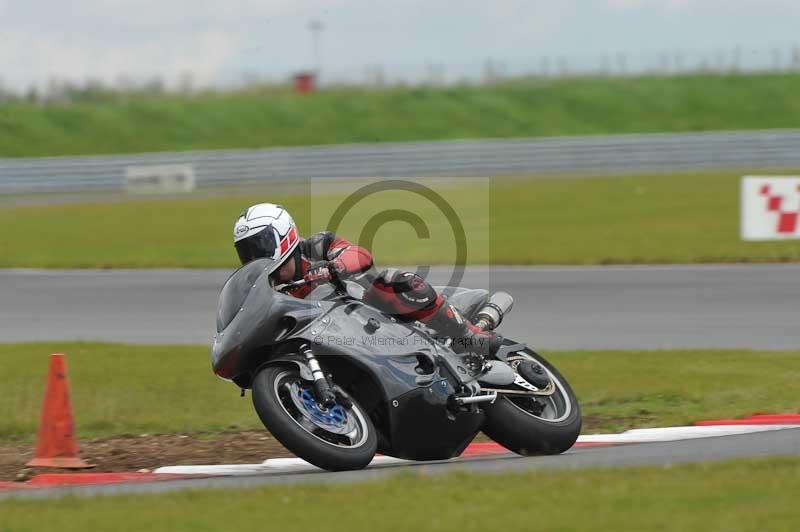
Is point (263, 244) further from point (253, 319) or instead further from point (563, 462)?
point (563, 462)

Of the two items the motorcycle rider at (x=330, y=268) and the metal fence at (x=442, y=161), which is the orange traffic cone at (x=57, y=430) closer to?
the motorcycle rider at (x=330, y=268)

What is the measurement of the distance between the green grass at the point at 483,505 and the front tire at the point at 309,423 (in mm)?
413

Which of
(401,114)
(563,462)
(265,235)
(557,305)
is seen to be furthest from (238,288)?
(401,114)

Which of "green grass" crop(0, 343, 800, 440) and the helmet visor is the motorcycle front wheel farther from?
the helmet visor

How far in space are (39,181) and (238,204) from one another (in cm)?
686

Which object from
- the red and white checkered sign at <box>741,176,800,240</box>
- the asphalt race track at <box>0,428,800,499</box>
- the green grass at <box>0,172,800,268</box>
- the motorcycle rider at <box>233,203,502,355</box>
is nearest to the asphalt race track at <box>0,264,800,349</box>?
the red and white checkered sign at <box>741,176,800,240</box>

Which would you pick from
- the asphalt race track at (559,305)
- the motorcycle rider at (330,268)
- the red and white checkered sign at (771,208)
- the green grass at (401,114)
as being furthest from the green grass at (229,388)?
the green grass at (401,114)

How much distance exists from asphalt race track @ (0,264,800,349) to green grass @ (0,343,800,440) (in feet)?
3.35

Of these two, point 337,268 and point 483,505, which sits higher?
point 337,268

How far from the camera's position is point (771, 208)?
Result: 17297 millimetres

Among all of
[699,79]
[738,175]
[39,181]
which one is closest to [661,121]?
[699,79]

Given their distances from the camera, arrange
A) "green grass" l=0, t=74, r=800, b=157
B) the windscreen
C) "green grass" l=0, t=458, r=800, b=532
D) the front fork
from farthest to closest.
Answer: "green grass" l=0, t=74, r=800, b=157 < the windscreen < the front fork < "green grass" l=0, t=458, r=800, b=532

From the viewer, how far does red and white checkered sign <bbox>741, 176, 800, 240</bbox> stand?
17.0 m

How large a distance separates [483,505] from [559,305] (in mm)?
9454
